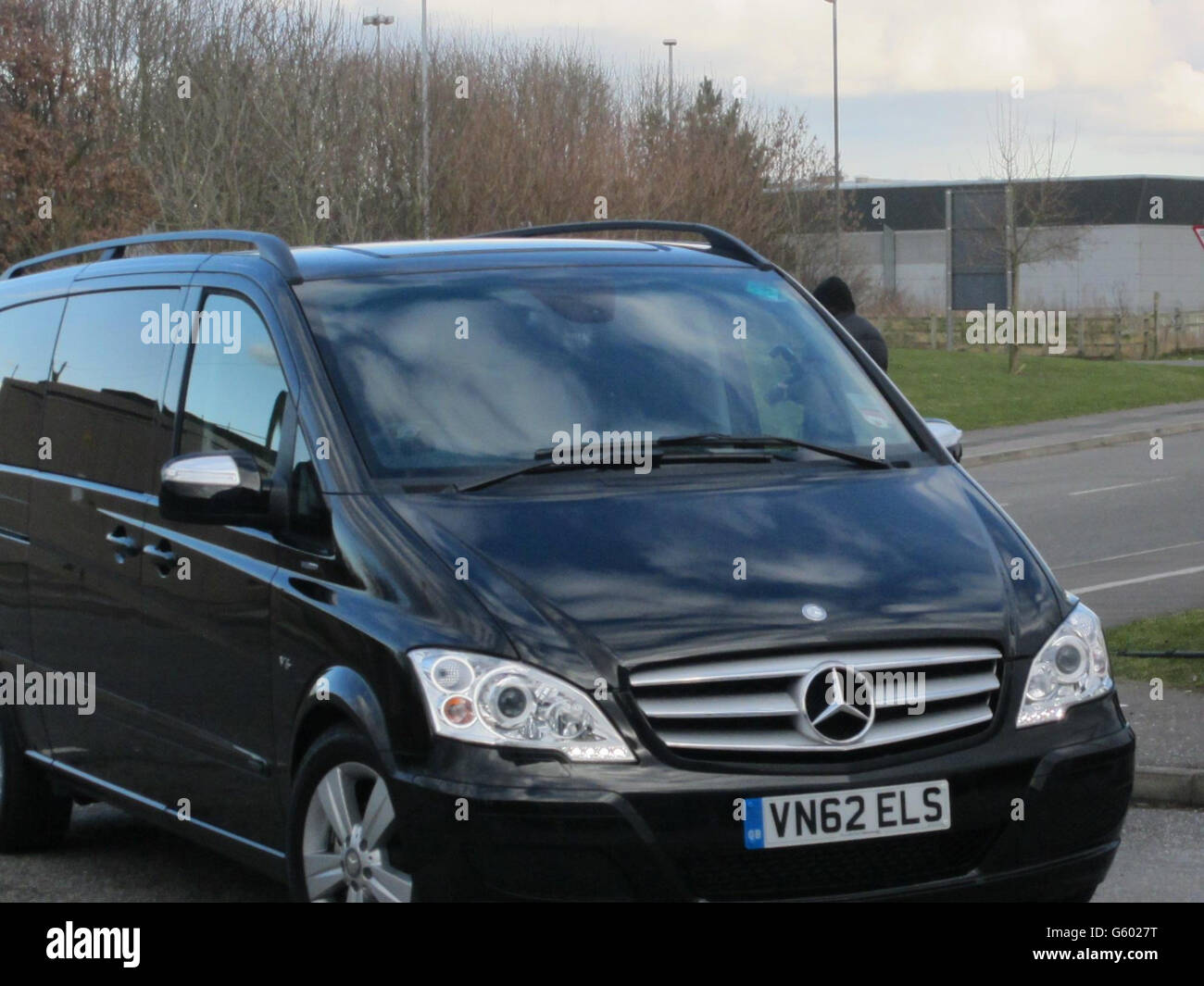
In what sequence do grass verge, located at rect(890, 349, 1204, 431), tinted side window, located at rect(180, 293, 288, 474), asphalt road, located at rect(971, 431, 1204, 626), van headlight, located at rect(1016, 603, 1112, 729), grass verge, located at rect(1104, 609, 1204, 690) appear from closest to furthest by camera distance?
van headlight, located at rect(1016, 603, 1112, 729)
tinted side window, located at rect(180, 293, 288, 474)
grass verge, located at rect(1104, 609, 1204, 690)
asphalt road, located at rect(971, 431, 1204, 626)
grass verge, located at rect(890, 349, 1204, 431)

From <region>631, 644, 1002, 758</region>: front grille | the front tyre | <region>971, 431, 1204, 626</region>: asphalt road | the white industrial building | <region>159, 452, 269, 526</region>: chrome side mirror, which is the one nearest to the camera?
<region>631, 644, 1002, 758</region>: front grille

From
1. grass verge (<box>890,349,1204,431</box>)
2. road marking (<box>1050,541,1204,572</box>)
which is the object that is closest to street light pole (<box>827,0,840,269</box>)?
grass verge (<box>890,349,1204,431</box>)

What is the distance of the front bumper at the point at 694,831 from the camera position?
411cm

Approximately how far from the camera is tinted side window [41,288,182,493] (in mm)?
5988

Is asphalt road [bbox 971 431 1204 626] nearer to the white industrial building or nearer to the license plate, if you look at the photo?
the license plate

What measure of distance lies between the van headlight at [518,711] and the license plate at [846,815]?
12.2 inches

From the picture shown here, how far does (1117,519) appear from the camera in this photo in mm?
17734

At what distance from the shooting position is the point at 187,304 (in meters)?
5.94

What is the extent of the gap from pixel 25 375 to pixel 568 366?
2.56 meters

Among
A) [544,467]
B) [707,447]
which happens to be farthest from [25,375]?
[707,447]

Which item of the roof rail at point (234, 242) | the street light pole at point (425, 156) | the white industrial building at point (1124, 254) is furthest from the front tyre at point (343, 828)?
the white industrial building at point (1124, 254)

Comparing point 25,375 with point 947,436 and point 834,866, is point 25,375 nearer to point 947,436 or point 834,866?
point 947,436

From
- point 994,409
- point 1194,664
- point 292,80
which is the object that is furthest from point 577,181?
point 1194,664
